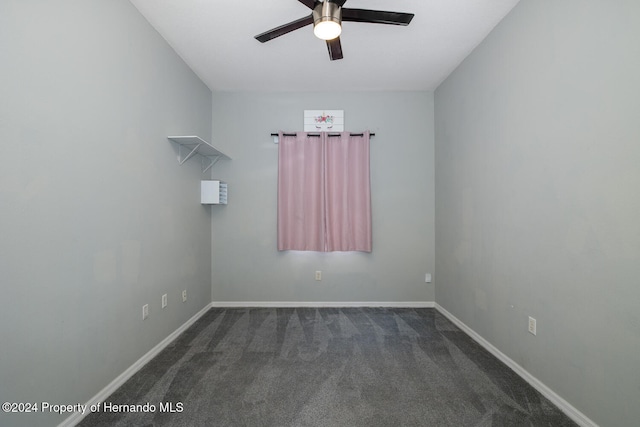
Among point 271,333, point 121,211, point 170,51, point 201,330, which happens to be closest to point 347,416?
point 271,333

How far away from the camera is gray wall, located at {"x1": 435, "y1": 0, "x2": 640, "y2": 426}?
4.15 ft

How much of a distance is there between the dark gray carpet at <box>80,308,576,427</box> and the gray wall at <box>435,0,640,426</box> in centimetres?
34

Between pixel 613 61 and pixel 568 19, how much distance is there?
0.45 meters

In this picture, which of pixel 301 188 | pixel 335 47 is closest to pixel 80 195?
pixel 335 47

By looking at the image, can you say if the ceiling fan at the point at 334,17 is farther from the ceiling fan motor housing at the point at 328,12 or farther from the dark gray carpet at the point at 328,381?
the dark gray carpet at the point at 328,381

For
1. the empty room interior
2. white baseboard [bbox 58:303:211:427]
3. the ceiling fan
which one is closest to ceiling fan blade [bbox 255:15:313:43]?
the ceiling fan

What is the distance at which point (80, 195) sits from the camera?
1.49 meters


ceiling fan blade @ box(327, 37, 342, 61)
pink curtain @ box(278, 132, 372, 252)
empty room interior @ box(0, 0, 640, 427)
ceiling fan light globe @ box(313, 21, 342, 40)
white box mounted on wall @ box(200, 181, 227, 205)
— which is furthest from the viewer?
pink curtain @ box(278, 132, 372, 252)

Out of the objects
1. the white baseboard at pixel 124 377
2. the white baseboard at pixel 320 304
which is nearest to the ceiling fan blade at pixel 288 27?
the white baseboard at pixel 124 377

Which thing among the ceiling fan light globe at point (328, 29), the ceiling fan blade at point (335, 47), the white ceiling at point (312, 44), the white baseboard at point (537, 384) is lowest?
the white baseboard at point (537, 384)

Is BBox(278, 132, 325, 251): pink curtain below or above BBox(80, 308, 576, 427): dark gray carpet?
above

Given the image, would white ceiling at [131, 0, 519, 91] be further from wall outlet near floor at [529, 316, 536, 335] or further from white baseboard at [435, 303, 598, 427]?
white baseboard at [435, 303, 598, 427]

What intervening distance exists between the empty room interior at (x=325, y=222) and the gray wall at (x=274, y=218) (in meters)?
0.03

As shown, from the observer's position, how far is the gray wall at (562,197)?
49.8 inches
